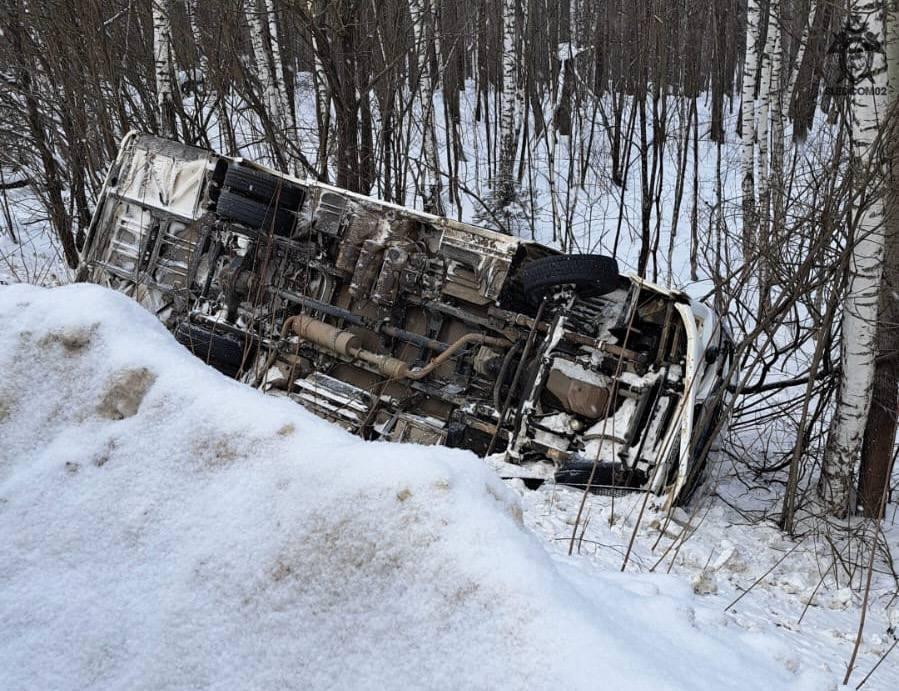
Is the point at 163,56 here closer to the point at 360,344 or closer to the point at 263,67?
the point at 263,67

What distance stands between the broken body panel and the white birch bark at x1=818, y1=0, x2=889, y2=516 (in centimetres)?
90

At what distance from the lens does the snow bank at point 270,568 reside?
5.06 feet

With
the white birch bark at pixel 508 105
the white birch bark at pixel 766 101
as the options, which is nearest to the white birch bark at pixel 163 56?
the white birch bark at pixel 508 105

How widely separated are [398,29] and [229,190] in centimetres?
397

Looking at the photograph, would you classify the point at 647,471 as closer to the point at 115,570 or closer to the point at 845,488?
the point at 845,488

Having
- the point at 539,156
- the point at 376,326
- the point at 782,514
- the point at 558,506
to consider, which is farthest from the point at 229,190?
the point at 539,156

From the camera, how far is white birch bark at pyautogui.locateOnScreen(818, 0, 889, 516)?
4.86 metres

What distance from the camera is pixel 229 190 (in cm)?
650

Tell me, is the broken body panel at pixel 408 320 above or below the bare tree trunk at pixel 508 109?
below

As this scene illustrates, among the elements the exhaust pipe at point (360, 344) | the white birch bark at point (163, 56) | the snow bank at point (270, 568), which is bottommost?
the exhaust pipe at point (360, 344)

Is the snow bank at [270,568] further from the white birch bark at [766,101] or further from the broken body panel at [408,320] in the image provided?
the white birch bark at [766,101]

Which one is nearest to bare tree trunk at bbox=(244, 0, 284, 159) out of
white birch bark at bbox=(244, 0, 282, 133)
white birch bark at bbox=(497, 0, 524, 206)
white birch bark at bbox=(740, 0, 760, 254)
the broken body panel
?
white birch bark at bbox=(244, 0, 282, 133)

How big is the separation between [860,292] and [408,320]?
343 cm

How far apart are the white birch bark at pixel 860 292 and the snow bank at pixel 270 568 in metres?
3.86
